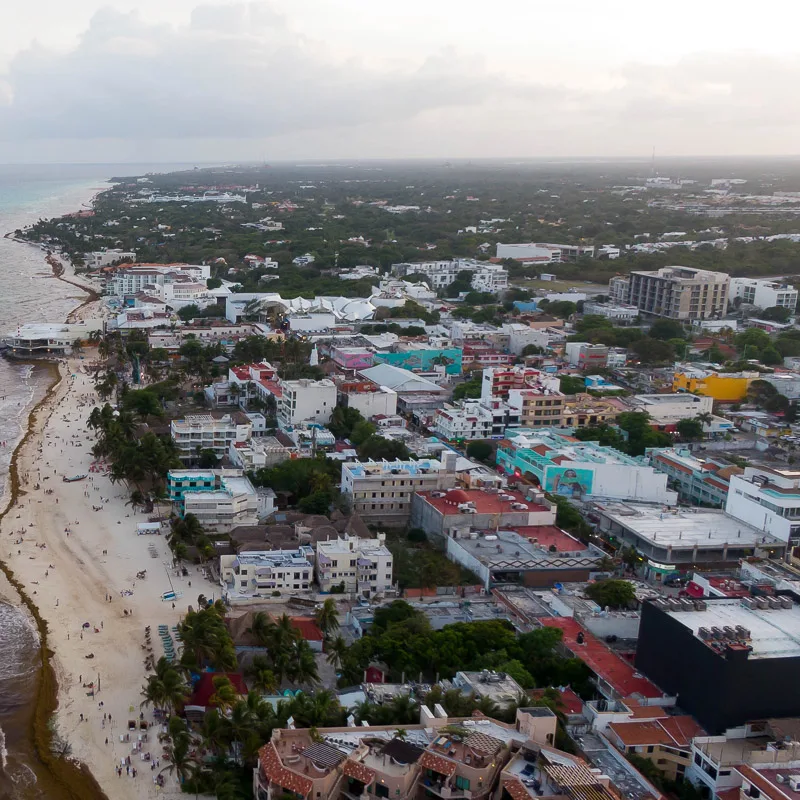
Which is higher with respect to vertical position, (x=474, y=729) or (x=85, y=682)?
(x=474, y=729)

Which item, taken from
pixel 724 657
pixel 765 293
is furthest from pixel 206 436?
pixel 765 293

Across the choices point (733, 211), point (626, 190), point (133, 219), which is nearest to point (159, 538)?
point (133, 219)

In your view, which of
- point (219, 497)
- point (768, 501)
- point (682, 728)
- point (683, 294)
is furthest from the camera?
point (683, 294)

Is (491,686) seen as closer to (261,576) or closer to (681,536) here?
(261,576)

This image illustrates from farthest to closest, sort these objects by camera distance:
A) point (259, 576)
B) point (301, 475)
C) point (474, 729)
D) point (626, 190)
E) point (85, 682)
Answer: point (626, 190) < point (301, 475) < point (259, 576) < point (85, 682) < point (474, 729)

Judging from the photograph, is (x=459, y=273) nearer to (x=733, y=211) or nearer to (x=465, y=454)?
(x=465, y=454)

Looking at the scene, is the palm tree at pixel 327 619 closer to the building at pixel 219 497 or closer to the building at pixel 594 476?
the building at pixel 219 497

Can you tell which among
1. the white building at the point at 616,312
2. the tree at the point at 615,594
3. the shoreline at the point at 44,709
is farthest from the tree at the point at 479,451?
the white building at the point at 616,312
